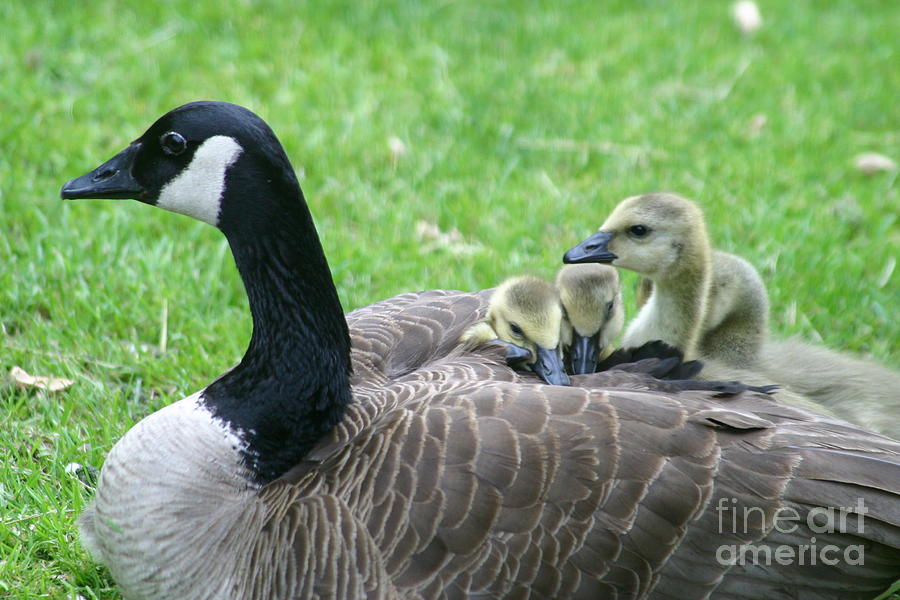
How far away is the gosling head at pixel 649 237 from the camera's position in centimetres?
382

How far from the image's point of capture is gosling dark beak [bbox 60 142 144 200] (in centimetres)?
311

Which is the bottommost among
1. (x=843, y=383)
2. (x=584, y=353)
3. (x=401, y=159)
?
(x=843, y=383)

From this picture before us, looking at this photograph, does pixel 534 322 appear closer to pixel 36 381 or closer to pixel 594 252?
pixel 594 252

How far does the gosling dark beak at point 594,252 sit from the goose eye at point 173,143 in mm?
1414

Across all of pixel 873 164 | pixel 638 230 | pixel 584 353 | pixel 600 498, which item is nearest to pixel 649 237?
pixel 638 230

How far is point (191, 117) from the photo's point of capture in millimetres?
2996

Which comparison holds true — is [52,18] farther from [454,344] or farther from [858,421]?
[858,421]

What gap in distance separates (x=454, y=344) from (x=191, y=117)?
118cm

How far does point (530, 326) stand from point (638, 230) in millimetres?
679

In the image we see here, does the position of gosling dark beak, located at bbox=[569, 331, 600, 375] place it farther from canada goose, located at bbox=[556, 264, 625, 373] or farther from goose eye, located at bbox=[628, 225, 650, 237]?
goose eye, located at bbox=[628, 225, 650, 237]

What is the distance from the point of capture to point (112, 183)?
3125 mm

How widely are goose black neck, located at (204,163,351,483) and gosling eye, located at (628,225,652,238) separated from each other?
1213 mm

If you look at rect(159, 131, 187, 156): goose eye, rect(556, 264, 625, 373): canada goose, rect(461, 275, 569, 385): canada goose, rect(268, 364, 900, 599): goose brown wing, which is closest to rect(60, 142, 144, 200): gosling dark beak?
rect(159, 131, 187, 156): goose eye

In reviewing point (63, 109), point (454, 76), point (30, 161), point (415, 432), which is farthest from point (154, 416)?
point (454, 76)
